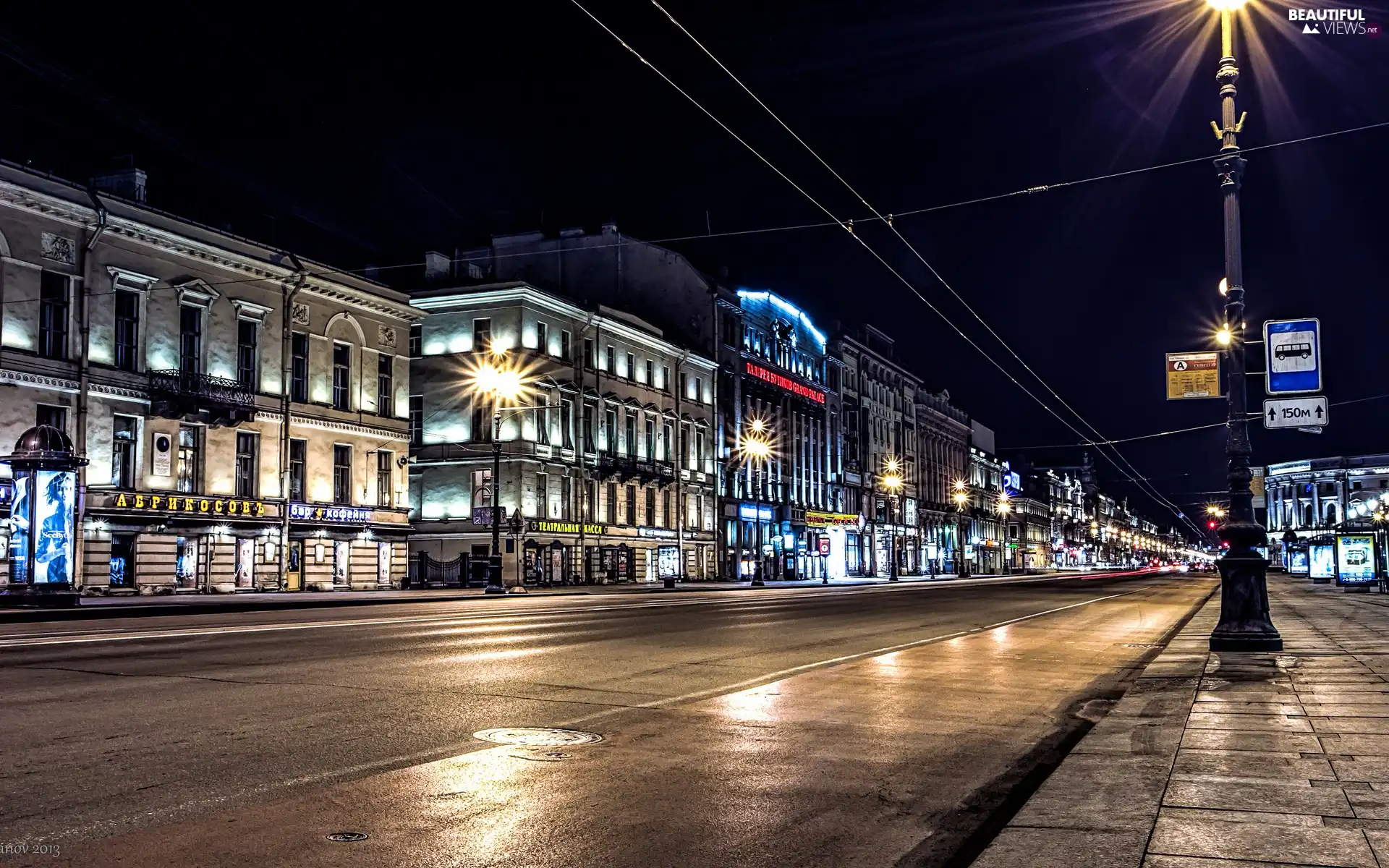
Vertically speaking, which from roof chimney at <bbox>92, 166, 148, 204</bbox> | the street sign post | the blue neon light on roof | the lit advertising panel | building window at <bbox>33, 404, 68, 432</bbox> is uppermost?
the blue neon light on roof

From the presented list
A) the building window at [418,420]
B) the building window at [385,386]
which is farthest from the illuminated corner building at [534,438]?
the building window at [385,386]

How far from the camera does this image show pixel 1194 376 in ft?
57.7

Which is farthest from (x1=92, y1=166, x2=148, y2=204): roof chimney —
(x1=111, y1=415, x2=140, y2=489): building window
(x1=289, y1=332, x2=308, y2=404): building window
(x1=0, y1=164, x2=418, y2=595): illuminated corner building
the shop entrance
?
the shop entrance

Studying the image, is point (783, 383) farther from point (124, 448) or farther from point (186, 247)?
point (124, 448)

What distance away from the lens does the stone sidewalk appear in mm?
5250

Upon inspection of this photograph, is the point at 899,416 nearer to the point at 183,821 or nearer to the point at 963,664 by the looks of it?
the point at 963,664

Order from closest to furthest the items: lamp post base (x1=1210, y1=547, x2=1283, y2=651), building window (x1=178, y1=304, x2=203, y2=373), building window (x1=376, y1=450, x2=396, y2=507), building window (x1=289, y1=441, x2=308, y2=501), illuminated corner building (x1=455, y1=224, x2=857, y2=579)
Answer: lamp post base (x1=1210, y1=547, x2=1283, y2=651) → building window (x1=178, y1=304, x2=203, y2=373) → building window (x1=289, y1=441, x2=308, y2=501) → building window (x1=376, y1=450, x2=396, y2=507) → illuminated corner building (x1=455, y1=224, x2=857, y2=579)

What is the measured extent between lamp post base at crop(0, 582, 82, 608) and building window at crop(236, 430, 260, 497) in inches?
633

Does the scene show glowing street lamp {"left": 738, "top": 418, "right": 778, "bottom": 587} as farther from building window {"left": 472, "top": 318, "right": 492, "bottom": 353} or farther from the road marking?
the road marking

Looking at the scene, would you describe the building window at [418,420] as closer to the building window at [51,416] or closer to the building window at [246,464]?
the building window at [246,464]

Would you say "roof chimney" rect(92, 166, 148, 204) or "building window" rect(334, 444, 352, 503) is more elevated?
"roof chimney" rect(92, 166, 148, 204)

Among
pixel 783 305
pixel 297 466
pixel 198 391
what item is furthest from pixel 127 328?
pixel 783 305

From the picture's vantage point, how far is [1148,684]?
42.3 ft

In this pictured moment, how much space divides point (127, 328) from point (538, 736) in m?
36.7
